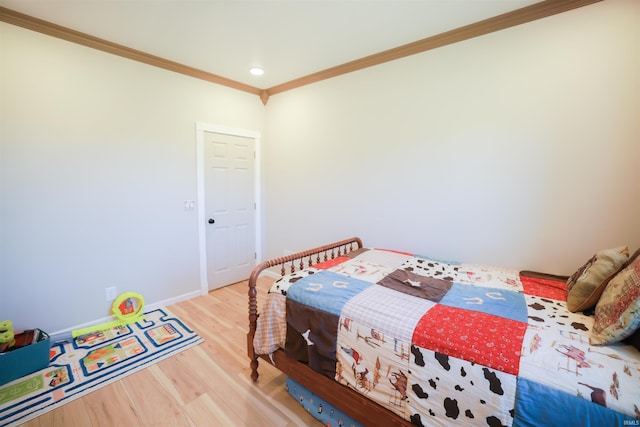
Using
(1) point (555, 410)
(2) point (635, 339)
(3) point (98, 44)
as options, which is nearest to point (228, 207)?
(3) point (98, 44)

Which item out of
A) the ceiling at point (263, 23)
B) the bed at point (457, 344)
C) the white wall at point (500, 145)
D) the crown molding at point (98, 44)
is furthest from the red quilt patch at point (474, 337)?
the crown molding at point (98, 44)

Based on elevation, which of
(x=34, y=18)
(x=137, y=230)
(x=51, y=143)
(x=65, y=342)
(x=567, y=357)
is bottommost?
(x=65, y=342)

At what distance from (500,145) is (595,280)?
1163 mm

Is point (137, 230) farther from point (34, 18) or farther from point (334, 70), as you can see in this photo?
point (334, 70)

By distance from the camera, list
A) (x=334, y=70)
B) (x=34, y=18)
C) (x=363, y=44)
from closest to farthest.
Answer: (x=34, y=18), (x=363, y=44), (x=334, y=70)

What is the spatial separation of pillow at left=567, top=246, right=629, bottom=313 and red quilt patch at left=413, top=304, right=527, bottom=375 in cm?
43

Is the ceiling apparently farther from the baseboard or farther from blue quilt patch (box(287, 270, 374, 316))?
the baseboard

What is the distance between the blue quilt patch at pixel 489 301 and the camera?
1.45m

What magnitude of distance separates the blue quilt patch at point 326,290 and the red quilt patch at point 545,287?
3.31 ft

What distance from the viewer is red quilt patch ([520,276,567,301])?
1.67 m

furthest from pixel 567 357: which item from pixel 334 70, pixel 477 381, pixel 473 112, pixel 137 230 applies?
pixel 137 230

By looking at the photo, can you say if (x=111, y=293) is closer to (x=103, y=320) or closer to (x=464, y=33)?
(x=103, y=320)

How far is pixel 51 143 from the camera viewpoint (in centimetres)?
233

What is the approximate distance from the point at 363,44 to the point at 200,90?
75.9 inches
